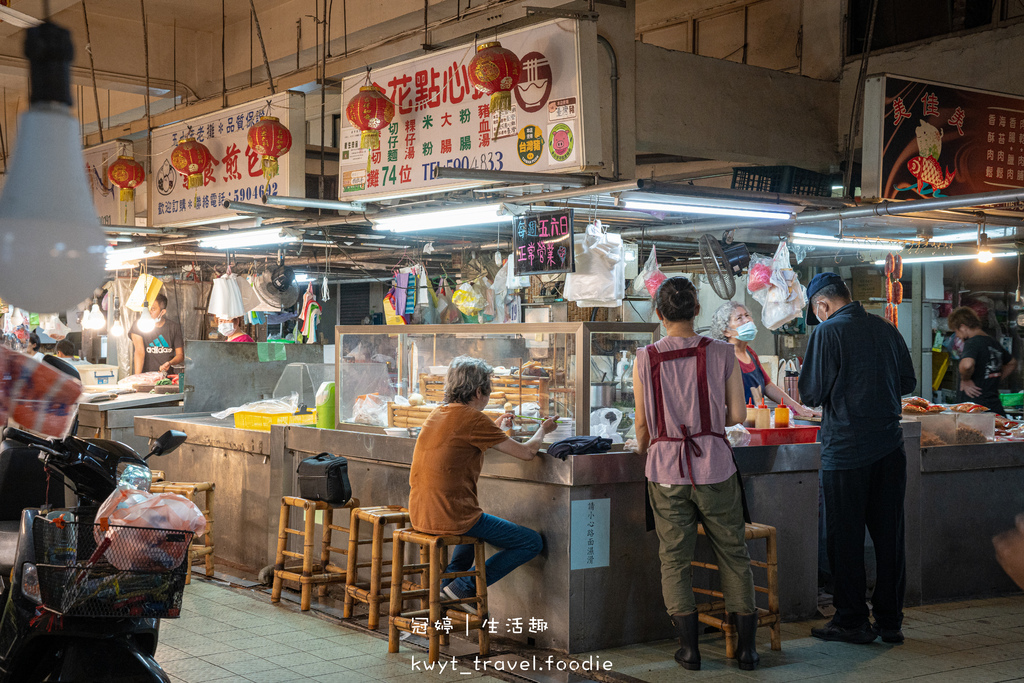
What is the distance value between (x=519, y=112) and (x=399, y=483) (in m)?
2.55

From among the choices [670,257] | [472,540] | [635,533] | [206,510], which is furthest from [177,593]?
[670,257]

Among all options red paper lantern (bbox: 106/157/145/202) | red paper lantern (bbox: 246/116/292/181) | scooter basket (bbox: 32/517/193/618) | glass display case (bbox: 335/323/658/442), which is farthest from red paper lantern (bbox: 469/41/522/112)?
red paper lantern (bbox: 106/157/145/202)

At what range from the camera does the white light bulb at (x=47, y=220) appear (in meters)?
1.36

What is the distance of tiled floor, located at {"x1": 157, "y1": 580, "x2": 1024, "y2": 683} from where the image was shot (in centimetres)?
504

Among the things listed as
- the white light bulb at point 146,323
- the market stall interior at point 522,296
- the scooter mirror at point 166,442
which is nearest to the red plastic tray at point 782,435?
the market stall interior at point 522,296

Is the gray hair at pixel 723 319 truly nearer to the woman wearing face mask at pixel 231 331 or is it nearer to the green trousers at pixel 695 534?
the green trousers at pixel 695 534

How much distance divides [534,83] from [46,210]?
4.84m

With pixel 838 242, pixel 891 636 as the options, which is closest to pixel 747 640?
pixel 891 636

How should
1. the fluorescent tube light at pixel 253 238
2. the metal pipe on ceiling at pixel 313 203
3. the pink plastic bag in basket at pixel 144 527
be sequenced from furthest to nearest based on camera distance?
1. the fluorescent tube light at pixel 253 238
2. the metal pipe on ceiling at pixel 313 203
3. the pink plastic bag in basket at pixel 144 527

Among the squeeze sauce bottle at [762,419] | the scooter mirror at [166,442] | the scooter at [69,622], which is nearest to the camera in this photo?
the scooter at [69,622]

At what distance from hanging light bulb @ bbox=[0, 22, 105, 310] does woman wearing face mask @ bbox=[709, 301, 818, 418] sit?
21.2 feet

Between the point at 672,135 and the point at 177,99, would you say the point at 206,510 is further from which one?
the point at 177,99

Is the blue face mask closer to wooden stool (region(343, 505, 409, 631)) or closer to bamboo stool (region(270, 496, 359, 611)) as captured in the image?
wooden stool (region(343, 505, 409, 631))

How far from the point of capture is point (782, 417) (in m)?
6.47
